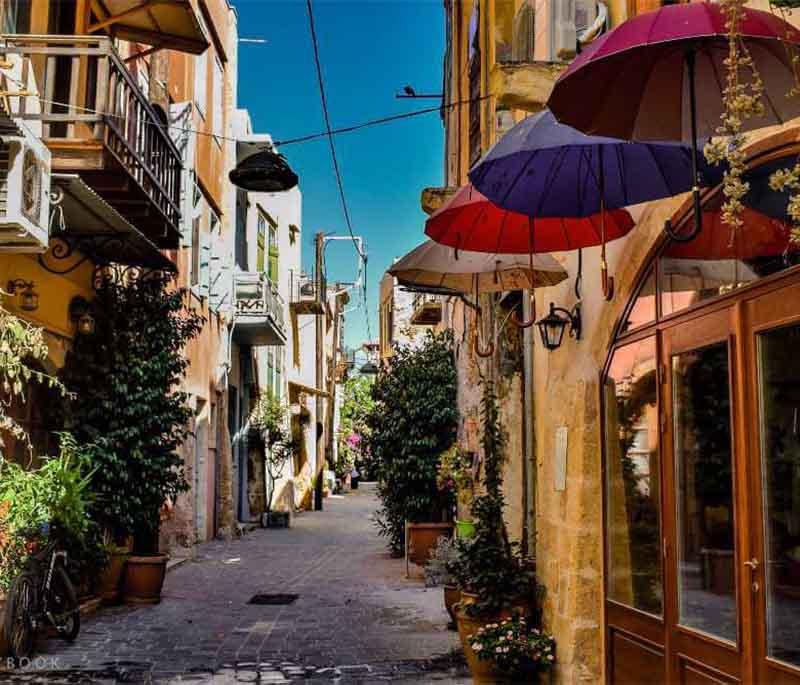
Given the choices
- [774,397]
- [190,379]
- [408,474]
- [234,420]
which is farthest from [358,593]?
[234,420]

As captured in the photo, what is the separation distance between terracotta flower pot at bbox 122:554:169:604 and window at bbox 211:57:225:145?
10887 millimetres

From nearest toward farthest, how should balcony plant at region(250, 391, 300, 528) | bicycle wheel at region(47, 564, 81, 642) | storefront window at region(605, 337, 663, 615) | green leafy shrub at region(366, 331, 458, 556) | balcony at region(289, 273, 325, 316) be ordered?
storefront window at region(605, 337, 663, 615) < bicycle wheel at region(47, 564, 81, 642) < green leafy shrub at region(366, 331, 458, 556) < balcony plant at region(250, 391, 300, 528) < balcony at region(289, 273, 325, 316)

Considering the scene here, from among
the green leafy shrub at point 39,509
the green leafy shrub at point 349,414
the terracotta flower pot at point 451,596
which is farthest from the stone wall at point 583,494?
the green leafy shrub at point 349,414

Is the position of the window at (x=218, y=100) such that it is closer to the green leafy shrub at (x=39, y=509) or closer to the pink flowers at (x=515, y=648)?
the green leafy shrub at (x=39, y=509)

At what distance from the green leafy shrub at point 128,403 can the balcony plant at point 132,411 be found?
0.04ft

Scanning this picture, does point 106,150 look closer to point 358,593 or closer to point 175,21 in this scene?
point 175,21

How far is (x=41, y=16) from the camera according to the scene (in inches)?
410

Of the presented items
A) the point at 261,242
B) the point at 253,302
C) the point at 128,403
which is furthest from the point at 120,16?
the point at 261,242

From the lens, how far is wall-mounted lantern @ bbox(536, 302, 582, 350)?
7.28 meters

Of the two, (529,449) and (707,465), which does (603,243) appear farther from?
(529,449)

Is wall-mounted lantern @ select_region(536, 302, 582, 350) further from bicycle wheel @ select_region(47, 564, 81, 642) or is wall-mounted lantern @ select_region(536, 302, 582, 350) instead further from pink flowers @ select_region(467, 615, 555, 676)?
bicycle wheel @ select_region(47, 564, 81, 642)

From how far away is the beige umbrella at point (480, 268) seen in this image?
24.3 feet

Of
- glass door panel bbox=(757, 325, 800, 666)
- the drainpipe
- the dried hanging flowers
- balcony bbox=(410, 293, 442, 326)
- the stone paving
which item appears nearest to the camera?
the dried hanging flowers

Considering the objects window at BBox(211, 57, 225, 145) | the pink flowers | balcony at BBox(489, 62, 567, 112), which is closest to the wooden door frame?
balcony at BBox(489, 62, 567, 112)
